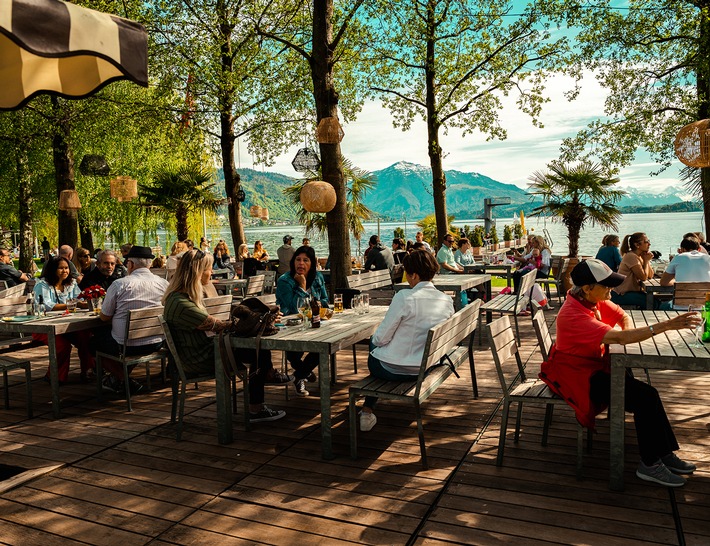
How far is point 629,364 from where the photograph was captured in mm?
3199

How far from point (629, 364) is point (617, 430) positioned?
40 centimetres

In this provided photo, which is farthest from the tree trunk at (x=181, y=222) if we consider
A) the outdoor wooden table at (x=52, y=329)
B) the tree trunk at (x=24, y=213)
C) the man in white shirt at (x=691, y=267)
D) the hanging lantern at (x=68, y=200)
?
the man in white shirt at (x=691, y=267)

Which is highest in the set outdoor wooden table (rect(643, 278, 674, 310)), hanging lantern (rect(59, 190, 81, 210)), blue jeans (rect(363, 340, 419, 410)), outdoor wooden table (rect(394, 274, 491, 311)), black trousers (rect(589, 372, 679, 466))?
hanging lantern (rect(59, 190, 81, 210))

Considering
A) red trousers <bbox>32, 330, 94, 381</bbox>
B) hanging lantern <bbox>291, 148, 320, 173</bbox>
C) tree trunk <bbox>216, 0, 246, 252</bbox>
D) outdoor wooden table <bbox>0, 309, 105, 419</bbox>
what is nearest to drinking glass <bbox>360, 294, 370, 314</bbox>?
outdoor wooden table <bbox>0, 309, 105, 419</bbox>

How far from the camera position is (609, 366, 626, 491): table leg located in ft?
10.7

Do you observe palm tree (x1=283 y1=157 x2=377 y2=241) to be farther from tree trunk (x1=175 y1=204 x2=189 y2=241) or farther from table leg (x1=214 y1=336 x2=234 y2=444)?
table leg (x1=214 y1=336 x2=234 y2=444)

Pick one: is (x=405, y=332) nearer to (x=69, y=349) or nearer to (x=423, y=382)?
(x=423, y=382)

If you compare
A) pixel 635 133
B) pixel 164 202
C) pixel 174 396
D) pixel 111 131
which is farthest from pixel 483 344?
pixel 164 202

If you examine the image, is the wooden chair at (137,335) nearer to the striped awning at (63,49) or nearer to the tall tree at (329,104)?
the striped awning at (63,49)

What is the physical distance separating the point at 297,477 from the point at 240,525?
626mm

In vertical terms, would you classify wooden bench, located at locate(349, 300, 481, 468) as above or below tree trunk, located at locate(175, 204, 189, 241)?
below

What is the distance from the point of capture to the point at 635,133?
1482 cm

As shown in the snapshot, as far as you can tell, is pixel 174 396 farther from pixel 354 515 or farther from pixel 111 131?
pixel 111 131

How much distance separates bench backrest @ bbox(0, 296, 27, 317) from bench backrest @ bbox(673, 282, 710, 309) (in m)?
6.66
